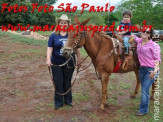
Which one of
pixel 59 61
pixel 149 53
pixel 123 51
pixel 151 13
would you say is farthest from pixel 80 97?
pixel 151 13

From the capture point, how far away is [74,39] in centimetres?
347

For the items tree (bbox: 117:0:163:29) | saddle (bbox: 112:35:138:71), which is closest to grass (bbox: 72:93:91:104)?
saddle (bbox: 112:35:138:71)

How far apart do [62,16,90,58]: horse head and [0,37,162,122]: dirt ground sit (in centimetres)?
150

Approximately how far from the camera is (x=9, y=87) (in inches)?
218

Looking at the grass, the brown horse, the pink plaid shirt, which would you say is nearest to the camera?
the pink plaid shirt

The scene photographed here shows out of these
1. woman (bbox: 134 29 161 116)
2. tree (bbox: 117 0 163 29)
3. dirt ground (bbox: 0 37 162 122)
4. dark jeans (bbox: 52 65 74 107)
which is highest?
tree (bbox: 117 0 163 29)

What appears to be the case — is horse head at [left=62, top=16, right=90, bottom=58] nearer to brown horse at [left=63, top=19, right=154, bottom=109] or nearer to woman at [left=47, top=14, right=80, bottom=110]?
brown horse at [left=63, top=19, right=154, bottom=109]

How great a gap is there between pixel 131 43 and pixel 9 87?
390 centimetres

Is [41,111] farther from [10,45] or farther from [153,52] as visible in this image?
[10,45]

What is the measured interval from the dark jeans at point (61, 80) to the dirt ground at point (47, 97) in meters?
0.23

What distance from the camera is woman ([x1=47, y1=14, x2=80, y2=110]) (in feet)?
12.3

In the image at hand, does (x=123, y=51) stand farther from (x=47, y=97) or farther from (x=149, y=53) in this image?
(x=47, y=97)

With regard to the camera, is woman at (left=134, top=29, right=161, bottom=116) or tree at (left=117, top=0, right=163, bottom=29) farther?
tree at (left=117, top=0, right=163, bottom=29)

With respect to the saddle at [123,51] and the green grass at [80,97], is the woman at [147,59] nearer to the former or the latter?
the saddle at [123,51]
